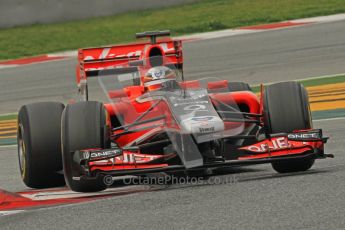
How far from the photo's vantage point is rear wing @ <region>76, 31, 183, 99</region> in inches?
383

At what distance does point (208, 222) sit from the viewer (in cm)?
585

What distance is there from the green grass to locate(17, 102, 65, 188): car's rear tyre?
11869 millimetres

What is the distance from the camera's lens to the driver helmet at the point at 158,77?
8.95 metres

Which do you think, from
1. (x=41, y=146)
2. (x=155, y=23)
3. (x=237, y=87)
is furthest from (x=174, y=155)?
(x=155, y=23)

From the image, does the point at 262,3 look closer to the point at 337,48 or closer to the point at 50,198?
the point at 337,48

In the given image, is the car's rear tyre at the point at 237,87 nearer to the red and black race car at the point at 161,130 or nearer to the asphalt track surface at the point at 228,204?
the red and black race car at the point at 161,130

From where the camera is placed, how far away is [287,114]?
8055mm

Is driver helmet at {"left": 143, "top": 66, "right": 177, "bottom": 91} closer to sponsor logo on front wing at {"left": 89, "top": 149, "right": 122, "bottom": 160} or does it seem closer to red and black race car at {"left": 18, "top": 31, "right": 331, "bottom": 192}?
red and black race car at {"left": 18, "top": 31, "right": 331, "bottom": 192}

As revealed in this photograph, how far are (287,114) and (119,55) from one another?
2.48 metres

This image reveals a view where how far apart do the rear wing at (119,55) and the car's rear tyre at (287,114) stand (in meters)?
1.68

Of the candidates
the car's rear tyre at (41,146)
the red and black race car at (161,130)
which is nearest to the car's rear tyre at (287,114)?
the red and black race car at (161,130)

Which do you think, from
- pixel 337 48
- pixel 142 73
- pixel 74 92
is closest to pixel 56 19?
pixel 74 92

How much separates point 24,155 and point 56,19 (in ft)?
47.5

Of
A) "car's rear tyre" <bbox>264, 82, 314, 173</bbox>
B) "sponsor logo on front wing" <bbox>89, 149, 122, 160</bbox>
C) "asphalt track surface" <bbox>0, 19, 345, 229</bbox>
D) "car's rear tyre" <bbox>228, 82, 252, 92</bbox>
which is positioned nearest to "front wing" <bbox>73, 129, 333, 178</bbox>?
"sponsor logo on front wing" <bbox>89, 149, 122, 160</bbox>
